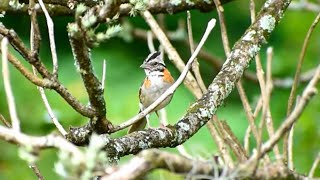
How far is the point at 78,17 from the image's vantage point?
5.00ft

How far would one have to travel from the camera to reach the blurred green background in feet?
14.4

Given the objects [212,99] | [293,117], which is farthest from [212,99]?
[293,117]

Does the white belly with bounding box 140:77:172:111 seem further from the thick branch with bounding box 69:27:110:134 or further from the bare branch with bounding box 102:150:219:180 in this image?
the bare branch with bounding box 102:150:219:180

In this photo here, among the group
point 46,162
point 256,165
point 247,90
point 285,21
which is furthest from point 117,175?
point 285,21

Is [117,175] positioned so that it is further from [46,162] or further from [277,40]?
[277,40]

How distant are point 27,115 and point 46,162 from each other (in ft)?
0.96

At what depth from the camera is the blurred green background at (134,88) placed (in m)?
4.38

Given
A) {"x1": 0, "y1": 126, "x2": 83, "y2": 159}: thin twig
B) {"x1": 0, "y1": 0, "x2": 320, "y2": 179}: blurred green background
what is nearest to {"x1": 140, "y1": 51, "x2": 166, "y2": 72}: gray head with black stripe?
{"x1": 0, "y1": 0, "x2": 320, "y2": 179}: blurred green background

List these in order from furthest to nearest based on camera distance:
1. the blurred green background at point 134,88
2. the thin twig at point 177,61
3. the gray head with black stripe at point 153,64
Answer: the blurred green background at point 134,88 < the gray head with black stripe at point 153,64 < the thin twig at point 177,61

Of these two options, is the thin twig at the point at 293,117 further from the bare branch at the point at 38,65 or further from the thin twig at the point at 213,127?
the thin twig at the point at 213,127

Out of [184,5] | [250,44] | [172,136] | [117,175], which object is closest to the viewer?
[117,175]

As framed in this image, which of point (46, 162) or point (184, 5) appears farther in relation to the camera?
point (46, 162)

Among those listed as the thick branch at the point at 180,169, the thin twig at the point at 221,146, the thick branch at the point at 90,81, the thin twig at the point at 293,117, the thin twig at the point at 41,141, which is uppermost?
the thin twig at the point at 221,146

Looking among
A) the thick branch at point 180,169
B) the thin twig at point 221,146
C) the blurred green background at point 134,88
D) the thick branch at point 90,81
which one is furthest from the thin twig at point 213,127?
the blurred green background at point 134,88
